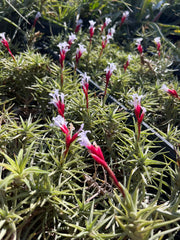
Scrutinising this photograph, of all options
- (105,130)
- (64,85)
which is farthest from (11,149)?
(64,85)

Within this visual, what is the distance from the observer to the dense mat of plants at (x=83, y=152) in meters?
Result: 0.76

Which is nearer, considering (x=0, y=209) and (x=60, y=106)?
(x=0, y=209)

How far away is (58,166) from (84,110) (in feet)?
1.43

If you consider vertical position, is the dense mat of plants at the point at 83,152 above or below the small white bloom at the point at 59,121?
below

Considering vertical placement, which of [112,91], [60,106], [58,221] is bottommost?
[58,221]

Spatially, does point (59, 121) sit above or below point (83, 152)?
above

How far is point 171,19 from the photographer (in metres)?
3.96

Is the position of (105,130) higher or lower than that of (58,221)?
higher

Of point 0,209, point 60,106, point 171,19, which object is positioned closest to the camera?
point 0,209

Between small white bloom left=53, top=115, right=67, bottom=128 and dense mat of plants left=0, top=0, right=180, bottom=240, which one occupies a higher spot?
small white bloom left=53, top=115, right=67, bottom=128

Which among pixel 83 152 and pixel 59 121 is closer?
pixel 59 121

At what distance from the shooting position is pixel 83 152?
3.57ft

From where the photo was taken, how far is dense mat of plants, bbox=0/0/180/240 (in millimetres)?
760

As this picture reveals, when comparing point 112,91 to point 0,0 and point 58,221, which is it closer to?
point 58,221
